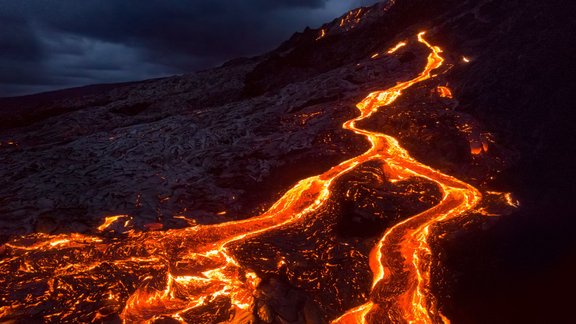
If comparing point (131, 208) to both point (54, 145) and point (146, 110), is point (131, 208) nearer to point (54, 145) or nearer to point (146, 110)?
point (54, 145)

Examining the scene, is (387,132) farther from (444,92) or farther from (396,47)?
(396,47)

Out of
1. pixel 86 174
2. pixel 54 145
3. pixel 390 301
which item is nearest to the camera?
pixel 390 301

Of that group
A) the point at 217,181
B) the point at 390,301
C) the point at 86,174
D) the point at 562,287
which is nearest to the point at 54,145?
the point at 86,174

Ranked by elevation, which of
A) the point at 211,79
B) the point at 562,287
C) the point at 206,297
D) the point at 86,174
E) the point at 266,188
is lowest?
the point at 562,287

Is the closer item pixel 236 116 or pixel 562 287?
pixel 562 287

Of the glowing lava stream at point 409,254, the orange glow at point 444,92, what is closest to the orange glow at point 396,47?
the orange glow at point 444,92
